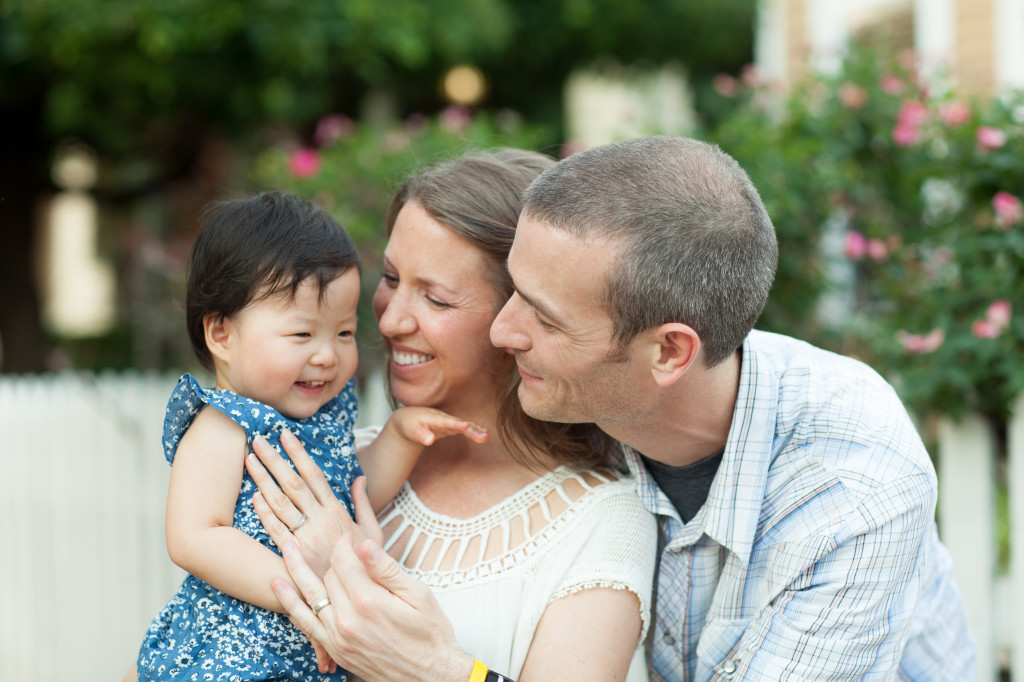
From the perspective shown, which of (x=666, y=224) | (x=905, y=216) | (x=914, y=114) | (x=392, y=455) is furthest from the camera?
(x=905, y=216)

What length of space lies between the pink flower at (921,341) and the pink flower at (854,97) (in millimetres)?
1790

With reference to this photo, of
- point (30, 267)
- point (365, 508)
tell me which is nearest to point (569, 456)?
point (365, 508)

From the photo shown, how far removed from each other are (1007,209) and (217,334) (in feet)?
8.22

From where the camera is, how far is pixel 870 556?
1.79 m

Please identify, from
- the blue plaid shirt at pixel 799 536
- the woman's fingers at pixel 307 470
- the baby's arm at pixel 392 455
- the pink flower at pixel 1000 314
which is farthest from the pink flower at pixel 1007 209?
the woman's fingers at pixel 307 470

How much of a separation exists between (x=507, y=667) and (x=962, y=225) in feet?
7.67

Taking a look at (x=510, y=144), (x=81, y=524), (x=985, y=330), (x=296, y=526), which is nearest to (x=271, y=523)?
(x=296, y=526)

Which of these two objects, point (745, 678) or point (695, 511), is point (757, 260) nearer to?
point (695, 511)

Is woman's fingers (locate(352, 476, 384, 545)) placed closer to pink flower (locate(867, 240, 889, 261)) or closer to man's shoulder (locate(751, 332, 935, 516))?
man's shoulder (locate(751, 332, 935, 516))

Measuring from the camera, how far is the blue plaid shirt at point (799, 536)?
5.92 feet

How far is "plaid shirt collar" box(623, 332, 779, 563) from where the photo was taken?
1922mm

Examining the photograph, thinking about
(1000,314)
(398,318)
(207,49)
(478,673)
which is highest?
(207,49)

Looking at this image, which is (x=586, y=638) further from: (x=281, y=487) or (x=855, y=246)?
(x=855, y=246)

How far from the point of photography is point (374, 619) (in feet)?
5.88
